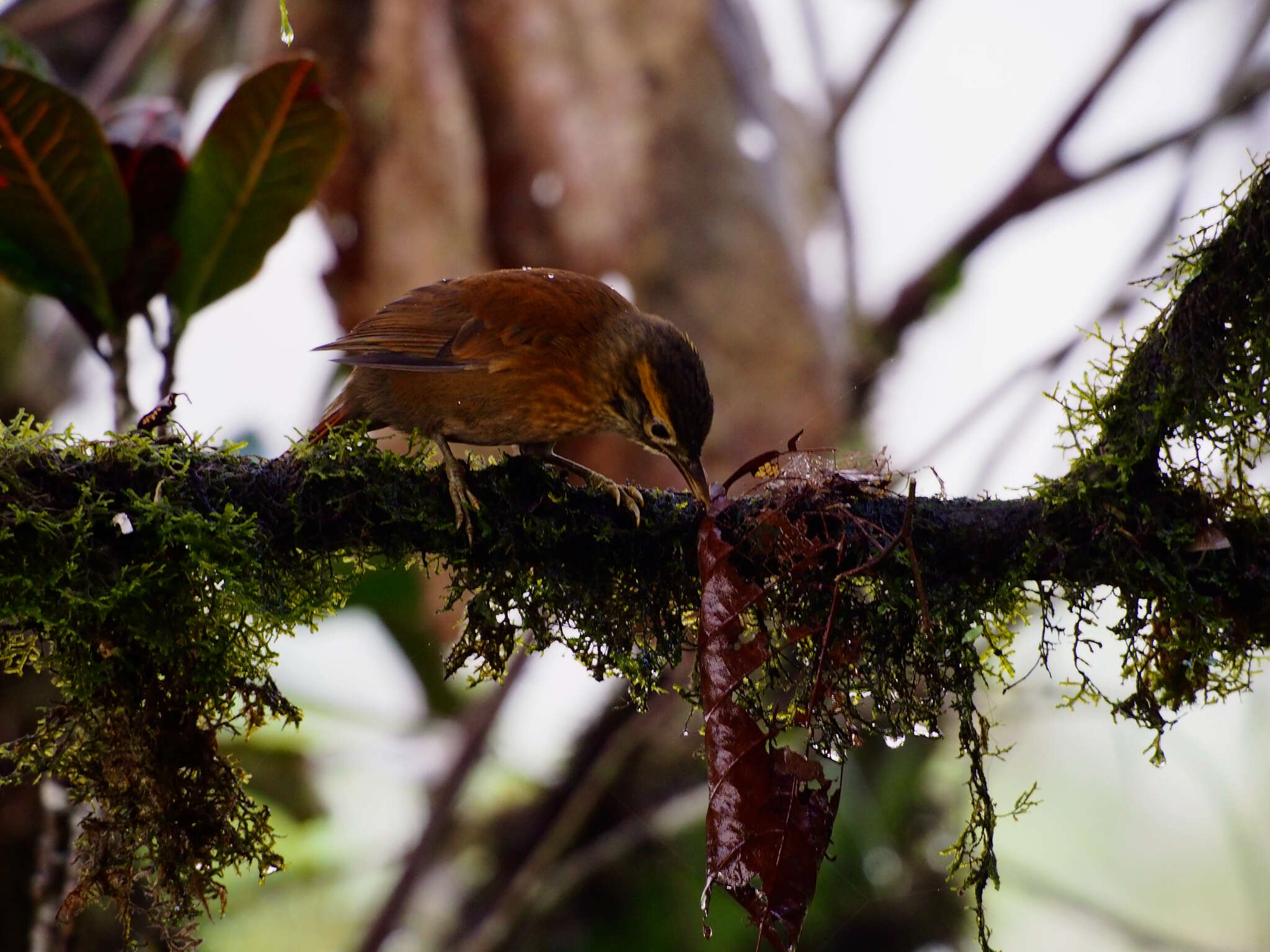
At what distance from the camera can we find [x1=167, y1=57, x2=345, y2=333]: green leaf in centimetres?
276

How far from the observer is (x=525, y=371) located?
258 centimetres

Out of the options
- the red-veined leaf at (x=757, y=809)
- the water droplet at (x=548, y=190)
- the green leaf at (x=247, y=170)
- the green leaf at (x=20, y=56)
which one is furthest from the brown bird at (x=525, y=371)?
the water droplet at (x=548, y=190)

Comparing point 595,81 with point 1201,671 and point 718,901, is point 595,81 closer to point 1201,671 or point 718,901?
point 718,901

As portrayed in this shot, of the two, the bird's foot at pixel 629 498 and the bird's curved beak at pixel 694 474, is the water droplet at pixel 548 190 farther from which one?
the bird's foot at pixel 629 498

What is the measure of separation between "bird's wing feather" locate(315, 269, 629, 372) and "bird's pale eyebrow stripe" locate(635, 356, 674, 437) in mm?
173

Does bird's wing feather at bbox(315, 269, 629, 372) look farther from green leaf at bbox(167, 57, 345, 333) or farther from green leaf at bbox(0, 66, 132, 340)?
green leaf at bbox(0, 66, 132, 340)

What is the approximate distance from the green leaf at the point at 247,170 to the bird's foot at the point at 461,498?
1.30m

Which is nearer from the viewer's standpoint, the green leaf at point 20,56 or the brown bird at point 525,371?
the brown bird at point 525,371

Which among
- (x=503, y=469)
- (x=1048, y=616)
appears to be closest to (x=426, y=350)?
(x=503, y=469)

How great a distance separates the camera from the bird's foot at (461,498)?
5.85 feet

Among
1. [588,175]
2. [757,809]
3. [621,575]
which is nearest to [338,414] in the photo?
[621,575]

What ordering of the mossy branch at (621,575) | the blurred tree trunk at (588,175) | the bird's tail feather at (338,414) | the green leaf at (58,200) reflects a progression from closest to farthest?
the mossy branch at (621,575)
the green leaf at (58,200)
the bird's tail feather at (338,414)
the blurred tree trunk at (588,175)

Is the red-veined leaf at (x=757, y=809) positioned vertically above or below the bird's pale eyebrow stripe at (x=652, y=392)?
below

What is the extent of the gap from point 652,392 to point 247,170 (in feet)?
3.88
